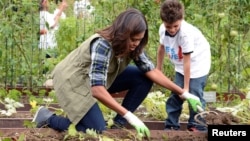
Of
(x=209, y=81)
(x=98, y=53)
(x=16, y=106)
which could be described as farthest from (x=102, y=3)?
(x=98, y=53)

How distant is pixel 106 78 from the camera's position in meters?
4.53

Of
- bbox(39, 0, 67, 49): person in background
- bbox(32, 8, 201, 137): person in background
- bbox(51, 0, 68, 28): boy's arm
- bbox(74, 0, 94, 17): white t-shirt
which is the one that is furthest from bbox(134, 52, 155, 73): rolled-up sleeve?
bbox(51, 0, 68, 28): boy's arm

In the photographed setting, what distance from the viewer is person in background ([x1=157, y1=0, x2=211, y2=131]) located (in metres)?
5.00

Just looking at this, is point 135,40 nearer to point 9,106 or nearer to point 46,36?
point 9,106

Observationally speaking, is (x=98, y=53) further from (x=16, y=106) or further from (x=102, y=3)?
(x=102, y=3)

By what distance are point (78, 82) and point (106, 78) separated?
240 millimetres

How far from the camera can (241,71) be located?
7.30 m

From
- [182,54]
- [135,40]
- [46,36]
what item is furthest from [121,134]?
[46,36]

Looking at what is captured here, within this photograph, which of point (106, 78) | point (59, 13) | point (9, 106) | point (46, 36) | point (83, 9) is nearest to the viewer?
point (106, 78)

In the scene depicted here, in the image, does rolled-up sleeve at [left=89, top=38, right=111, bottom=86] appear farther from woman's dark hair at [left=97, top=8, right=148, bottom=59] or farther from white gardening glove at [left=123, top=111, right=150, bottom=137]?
white gardening glove at [left=123, top=111, right=150, bottom=137]

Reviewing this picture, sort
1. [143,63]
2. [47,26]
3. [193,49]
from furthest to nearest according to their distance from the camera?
[47,26] → [193,49] → [143,63]

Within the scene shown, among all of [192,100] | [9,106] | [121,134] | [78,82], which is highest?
[78,82]

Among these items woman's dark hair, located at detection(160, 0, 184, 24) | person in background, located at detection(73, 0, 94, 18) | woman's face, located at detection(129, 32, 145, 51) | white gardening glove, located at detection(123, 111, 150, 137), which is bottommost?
white gardening glove, located at detection(123, 111, 150, 137)

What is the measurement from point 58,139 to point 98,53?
0.59m
